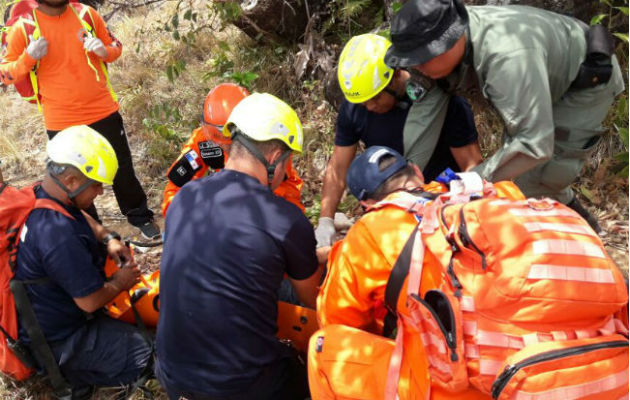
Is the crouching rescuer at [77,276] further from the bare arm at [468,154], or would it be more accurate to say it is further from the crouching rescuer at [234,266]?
the bare arm at [468,154]

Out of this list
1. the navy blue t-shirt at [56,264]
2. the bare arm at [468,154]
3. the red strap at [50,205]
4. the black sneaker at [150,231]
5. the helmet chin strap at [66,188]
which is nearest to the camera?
the navy blue t-shirt at [56,264]

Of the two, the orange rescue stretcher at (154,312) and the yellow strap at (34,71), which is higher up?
the yellow strap at (34,71)

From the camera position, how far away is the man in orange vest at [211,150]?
3502 mm

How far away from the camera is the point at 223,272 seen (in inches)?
87.0

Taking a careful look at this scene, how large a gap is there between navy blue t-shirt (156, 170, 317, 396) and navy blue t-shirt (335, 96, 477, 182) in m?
1.35

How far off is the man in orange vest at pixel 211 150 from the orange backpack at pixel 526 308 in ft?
6.49

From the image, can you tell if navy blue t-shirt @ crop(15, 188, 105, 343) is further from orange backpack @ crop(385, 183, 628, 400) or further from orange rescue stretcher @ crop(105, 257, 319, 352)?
orange backpack @ crop(385, 183, 628, 400)

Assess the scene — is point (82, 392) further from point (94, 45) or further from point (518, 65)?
point (518, 65)

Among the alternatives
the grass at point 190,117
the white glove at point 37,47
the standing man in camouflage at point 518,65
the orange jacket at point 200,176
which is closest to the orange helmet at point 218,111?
the orange jacket at point 200,176

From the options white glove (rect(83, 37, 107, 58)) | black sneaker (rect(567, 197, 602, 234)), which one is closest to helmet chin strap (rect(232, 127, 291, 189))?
black sneaker (rect(567, 197, 602, 234))

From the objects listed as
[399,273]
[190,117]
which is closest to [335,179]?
[399,273]

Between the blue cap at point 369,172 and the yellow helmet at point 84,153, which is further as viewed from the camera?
the yellow helmet at point 84,153

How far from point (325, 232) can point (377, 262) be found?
150cm

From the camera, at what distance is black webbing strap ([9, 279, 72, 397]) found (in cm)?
289
